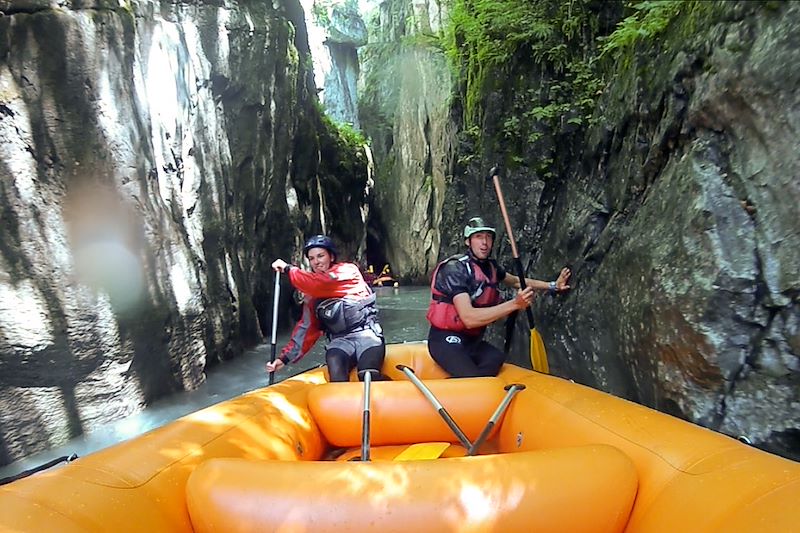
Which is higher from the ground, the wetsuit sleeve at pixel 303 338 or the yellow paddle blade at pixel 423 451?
the wetsuit sleeve at pixel 303 338

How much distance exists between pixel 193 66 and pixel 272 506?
8.62 metres

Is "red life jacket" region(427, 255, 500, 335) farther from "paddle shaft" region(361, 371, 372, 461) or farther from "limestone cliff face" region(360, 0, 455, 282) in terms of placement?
"limestone cliff face" region(360, 0, 455, 282)

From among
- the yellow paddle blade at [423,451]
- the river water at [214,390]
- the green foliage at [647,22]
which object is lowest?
the river water at [214,390]

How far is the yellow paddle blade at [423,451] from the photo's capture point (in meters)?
3.34

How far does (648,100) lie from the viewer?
405 centimetres

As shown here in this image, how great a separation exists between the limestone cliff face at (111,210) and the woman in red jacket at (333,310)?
2.02m

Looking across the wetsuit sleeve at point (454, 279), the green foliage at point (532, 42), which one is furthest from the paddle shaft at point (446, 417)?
the green foliage at point (532, 42)

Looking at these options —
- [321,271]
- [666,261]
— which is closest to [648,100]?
[666,261]

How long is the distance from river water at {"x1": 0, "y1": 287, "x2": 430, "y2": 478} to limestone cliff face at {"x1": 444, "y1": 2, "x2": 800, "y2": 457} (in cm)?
459

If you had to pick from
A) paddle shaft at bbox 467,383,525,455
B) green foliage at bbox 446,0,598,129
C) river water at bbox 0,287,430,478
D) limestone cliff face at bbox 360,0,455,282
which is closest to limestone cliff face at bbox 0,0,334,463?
river water at bbox 0,287,430,478

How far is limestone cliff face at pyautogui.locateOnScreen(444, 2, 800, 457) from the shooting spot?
2631 millimetres

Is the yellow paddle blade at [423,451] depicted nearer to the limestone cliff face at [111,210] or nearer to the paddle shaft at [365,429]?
the paddle shaft at [365,429]

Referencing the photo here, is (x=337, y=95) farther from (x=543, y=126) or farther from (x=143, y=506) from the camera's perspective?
(x=143, y=506)

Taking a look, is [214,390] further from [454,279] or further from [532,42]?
[532,42]
